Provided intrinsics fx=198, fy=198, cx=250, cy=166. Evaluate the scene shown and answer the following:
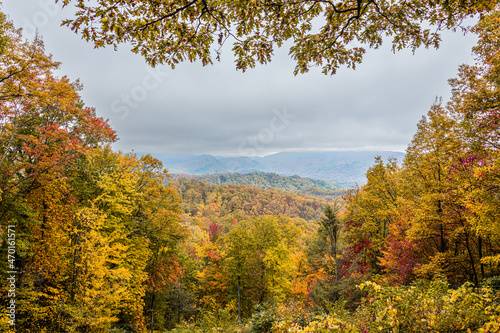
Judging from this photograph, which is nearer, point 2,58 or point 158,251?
point 2,58

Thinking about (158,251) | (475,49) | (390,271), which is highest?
(475,49)

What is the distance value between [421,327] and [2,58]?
1307cm

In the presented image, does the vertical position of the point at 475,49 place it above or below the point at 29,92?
above

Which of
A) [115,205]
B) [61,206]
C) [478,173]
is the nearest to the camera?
[478,173]

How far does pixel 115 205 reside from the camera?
11000mm

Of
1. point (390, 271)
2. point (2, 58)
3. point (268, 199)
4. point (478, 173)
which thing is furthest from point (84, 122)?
point (268, 199)

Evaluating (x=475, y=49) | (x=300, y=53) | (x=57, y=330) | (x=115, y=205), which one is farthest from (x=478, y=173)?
(x=57, y=330)

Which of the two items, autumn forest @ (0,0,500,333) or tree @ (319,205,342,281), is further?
tree @ (319,205,342,281)

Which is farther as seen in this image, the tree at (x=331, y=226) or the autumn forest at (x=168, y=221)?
the tree at (x=331, y=226)

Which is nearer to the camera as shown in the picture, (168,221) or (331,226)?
(331,226)

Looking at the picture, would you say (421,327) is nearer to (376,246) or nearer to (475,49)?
(475,49)

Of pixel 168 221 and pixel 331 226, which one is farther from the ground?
pixel 168 221

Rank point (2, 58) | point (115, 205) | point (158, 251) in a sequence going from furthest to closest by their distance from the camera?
point (158, 251) → point (115, 205) → point (2, 58)

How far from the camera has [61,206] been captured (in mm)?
8688
